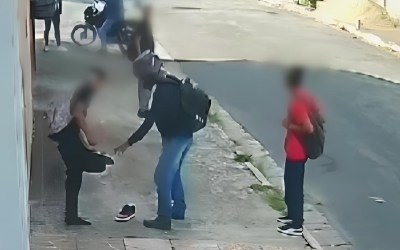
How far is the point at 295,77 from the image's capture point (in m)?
5.92

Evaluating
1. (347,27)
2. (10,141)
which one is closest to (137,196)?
(10,141)

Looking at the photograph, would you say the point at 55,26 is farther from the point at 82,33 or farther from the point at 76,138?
the point at 76,138

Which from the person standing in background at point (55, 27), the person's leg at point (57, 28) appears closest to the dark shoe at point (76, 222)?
the person standing in background at point (55, 27)

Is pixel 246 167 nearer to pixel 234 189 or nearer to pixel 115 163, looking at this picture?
pixel 234 189

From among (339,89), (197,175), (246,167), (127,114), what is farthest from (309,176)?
(339,89)

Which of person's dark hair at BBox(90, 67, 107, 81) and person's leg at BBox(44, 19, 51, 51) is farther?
person's leg at BBox(44, 19, 51, 51)

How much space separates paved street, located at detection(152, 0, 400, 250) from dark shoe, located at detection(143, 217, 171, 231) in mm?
1513

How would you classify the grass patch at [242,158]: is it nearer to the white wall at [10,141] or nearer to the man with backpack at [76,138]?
the man with backpack at [76,138]

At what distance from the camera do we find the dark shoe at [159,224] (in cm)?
612

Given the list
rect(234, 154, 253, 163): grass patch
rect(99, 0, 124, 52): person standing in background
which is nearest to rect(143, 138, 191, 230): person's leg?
rect(234, 154, 253, 163): grass patch

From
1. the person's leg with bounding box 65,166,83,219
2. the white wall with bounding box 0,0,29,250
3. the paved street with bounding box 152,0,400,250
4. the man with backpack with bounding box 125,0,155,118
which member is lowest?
the paved street with bounding box 152,0,400,250

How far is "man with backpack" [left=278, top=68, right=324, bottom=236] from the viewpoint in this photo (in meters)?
5.80

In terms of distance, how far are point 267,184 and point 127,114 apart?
8.75 ft

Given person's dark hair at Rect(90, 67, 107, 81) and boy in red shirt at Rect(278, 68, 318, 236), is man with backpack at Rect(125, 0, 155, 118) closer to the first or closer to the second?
person's dark hair at Rect(90, 67, 107, 81)
